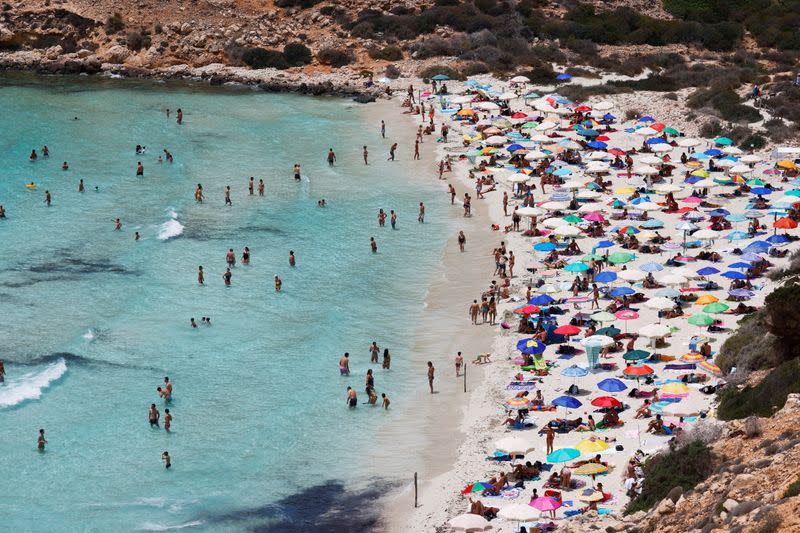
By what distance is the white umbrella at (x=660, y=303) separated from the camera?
3703 centimetres

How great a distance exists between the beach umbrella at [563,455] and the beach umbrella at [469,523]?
8.71ft

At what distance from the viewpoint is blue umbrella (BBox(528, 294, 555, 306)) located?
39594 millimetres

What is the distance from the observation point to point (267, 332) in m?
40.5

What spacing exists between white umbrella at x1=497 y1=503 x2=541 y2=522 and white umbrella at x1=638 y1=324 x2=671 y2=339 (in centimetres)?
1016

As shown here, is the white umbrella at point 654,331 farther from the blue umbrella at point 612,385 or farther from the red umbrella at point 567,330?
the blue umbrella at point 612,385

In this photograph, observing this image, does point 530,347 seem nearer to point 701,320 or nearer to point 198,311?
point 701,320

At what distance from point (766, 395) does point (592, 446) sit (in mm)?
4478

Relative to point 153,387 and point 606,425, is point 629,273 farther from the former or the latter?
point 153,387

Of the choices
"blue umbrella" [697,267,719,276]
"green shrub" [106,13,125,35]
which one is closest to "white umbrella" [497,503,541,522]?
"blue umbrella" [697,267,719,276]

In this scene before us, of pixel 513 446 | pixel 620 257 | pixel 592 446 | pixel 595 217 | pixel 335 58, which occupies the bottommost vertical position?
pixel 513 446

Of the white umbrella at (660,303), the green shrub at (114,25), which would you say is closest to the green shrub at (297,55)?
the green shrub at (114,25)

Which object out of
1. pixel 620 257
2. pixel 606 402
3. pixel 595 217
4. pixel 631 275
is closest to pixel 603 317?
pixel 631 275

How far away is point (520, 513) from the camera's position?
1026 inches

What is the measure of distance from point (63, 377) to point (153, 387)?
9.63 ft
